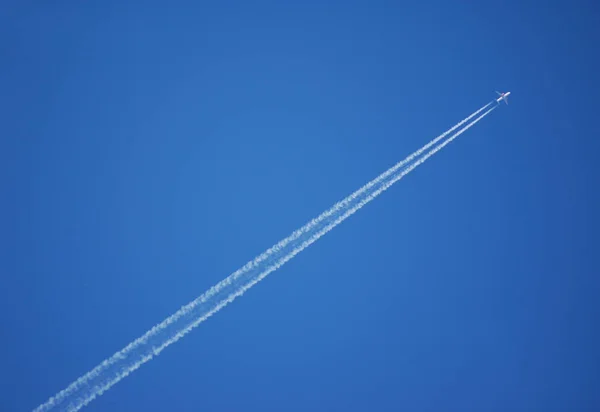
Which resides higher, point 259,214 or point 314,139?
point 314,139

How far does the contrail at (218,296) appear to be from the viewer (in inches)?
165

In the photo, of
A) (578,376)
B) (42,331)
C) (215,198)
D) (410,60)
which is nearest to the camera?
(42,331)

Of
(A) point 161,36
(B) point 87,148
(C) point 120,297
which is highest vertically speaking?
(A) point 161,36

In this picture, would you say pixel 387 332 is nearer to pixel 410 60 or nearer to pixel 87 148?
pixel 410 60

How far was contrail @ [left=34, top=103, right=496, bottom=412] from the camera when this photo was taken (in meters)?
4.20

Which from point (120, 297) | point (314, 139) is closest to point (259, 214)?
point (314, 139)

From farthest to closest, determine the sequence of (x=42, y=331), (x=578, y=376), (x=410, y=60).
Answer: (x=578, y=376) < (x=410, y=60) < (x=42, y=331)

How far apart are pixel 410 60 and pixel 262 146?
6.30ft

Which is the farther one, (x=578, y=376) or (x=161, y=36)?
(x=578, y=376)

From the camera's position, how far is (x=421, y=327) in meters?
4.96

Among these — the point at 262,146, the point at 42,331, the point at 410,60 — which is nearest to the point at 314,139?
the point at 262,146

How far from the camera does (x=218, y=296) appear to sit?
14.5ft

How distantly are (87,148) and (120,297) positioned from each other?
4.95 feet

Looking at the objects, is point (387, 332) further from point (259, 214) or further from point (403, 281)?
point (259, 214)
